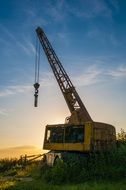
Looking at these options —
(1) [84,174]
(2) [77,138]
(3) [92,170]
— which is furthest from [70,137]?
(1) [84,174]

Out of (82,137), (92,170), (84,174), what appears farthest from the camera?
(82,137)

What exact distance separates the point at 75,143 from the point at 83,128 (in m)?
1.15

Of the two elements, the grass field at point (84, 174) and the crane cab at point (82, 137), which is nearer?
the grass field at point (84, 174)

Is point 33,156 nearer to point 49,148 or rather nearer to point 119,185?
point 49,148

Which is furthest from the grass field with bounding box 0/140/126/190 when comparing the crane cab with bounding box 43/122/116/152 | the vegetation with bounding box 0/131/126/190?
the crane cab with bounding box 43/122/116/152

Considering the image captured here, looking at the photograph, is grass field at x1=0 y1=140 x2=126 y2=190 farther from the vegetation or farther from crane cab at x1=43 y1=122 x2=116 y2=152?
crane cab at x1=43 y1=122 x2=116 y2=152

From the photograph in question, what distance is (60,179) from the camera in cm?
1720

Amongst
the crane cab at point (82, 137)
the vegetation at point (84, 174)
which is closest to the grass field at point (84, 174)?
the vegetation at point (84, 174)

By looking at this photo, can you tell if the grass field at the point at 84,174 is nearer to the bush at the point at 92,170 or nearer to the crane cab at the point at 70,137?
the bush at the point at 92,170

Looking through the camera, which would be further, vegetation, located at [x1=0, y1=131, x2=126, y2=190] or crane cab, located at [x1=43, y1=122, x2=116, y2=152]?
crane cab, located at [x1=43, y1=122, x2=116, y2=152]

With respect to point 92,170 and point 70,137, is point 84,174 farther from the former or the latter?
point 70,137

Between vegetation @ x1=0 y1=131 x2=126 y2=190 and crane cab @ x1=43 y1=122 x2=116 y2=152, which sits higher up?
crane cab @ x1=43 y1=122 x2=116 y2=152

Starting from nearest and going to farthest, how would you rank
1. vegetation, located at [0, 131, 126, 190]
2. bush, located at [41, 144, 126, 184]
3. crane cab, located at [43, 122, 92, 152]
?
vegetation, located at [0, 131, 126, 190]
bush, located at [41, 144, 126, 184]
crane cab, located at [43, 122, 92, 152]

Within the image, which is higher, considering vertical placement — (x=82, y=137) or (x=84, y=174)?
(x=82, y=137)
